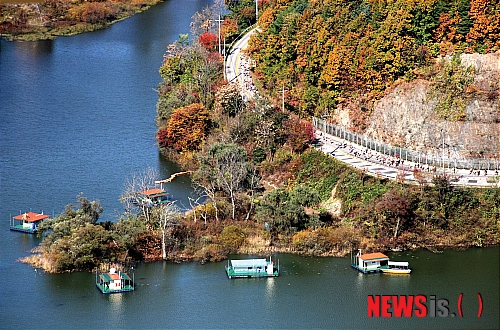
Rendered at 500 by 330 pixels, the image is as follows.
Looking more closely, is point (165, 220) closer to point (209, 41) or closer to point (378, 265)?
point (378, 265)

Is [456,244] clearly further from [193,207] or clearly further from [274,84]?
[274,84]

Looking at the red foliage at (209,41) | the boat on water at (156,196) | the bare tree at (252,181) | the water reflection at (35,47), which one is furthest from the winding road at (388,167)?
the water reflection at (35,47)

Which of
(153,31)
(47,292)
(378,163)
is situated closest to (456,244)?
(378,163)

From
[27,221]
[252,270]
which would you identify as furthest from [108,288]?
[27,221]

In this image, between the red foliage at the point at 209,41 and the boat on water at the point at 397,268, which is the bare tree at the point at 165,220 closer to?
the boat on water at the point at 397,268

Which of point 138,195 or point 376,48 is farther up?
point 376,48
